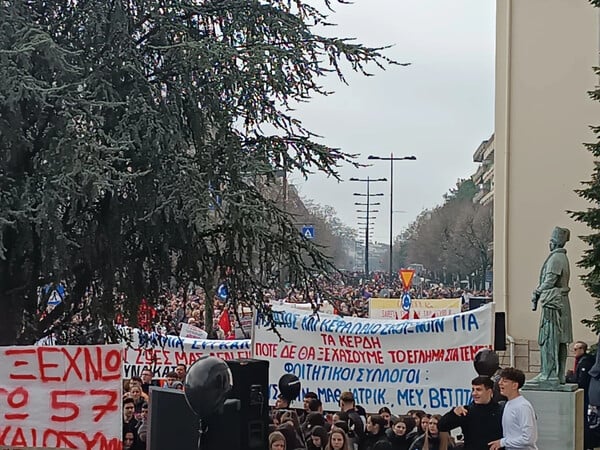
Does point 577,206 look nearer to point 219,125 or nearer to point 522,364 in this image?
point 522,364

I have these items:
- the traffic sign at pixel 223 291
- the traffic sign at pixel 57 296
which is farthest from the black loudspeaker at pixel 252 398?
the traffic sign at pixel 223 291

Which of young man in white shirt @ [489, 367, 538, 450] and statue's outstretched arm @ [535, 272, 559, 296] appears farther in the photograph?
statue's outstretched arm @ [535, 272, 559, 296]

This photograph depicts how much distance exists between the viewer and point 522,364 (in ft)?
59.9

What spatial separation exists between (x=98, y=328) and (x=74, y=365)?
1.92 meters

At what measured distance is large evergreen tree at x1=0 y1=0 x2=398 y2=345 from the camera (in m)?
9.12

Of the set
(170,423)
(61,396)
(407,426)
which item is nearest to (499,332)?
(407,426)

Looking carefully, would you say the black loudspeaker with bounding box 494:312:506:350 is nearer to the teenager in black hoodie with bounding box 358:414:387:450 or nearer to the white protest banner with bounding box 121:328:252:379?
the teenager in black hoodie with bounding box 358:414:387:450

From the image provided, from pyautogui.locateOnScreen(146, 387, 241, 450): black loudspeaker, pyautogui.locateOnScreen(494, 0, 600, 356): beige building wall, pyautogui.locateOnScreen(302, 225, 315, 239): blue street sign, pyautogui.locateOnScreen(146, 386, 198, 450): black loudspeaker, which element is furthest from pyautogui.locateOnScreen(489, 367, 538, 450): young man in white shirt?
pyautogui.locateOnScreen(494, 0, 600, 356): beige building wall

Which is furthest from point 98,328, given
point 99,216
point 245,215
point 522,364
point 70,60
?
point 522,364

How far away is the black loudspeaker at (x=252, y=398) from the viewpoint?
6.78 metres

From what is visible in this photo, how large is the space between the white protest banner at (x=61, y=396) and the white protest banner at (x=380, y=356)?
4.84m

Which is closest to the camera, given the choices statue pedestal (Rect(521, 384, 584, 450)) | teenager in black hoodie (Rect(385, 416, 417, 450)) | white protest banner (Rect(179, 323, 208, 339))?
teenager in black hoodie (Rect(385, 416, 417, 450))

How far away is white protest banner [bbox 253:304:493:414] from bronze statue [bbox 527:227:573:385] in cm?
218

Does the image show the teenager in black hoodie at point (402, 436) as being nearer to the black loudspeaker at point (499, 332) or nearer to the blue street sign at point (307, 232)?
the blue street sign at point (307, 232)
